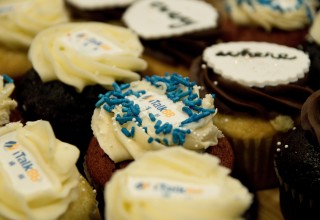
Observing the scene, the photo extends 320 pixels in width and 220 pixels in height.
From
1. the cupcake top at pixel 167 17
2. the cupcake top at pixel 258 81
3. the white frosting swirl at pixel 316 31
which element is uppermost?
the white frosting swirl at pixel 316 31

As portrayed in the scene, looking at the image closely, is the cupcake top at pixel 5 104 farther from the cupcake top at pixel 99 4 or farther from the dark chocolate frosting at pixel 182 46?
the cupcake top at pixel 99 4

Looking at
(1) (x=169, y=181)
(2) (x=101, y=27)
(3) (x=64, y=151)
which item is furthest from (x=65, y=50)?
(1) (x=169, y=181)

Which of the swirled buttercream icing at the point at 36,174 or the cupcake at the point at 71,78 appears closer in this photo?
the swirled buttercream icing at the point at 36,174

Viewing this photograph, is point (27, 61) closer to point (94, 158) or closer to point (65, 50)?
point (65, 50)

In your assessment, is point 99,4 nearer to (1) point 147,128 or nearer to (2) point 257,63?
(2) point 257,63

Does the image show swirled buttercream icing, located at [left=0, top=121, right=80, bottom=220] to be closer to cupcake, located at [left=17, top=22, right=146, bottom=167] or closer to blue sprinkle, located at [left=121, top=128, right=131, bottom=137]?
blue sprinkle, located at [left=121, top=128, right=131, bottom=137]

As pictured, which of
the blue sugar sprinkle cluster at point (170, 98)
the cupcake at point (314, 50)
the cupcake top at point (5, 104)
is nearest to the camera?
the blue sugar sprinkle cluster at point (170, 98)

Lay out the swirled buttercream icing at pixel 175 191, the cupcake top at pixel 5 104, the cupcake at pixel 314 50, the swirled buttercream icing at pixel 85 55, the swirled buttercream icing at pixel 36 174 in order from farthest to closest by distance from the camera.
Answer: the cupcake at pixel 314 50, the swirled buttercream icing at pixel 85 55, the cupcake top at pixel 5 104, the swirled buttercream icing at pixel 36 174, the swirled buttercream icing at pixel 175 191

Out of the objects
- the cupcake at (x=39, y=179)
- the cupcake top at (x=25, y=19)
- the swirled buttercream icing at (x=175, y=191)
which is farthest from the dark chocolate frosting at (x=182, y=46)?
the swirled buttercream icing at (x=175, y=191)

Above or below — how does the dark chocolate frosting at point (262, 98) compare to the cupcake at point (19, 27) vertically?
above
